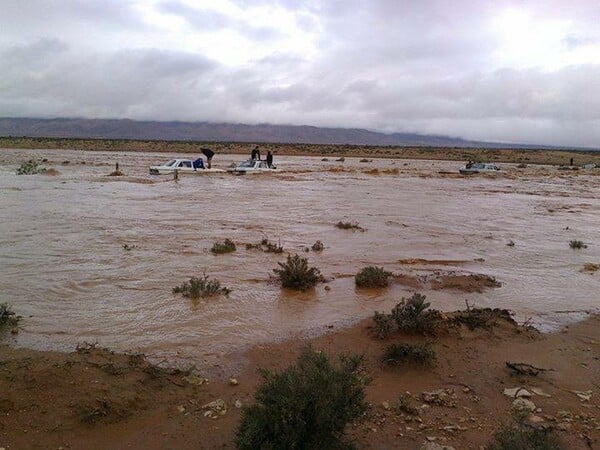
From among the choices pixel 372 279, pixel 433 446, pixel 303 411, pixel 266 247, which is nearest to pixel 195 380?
pixel 303 411

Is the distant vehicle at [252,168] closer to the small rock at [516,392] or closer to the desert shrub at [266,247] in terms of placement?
the desert shrub at [266,247]

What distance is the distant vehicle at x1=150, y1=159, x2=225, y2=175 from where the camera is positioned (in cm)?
3114

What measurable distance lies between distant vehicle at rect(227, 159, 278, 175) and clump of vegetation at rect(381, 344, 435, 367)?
1140 inches

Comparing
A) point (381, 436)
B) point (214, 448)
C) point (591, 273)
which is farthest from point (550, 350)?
point (591, 273)

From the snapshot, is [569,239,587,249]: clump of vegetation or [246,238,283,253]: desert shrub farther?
[569,239,587,249]: clump of vegetation

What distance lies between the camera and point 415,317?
6449 mm

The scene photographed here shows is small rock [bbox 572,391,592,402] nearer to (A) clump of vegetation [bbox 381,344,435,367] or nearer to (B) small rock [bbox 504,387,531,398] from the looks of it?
(B) small rock [bbox 504,387,531,398]

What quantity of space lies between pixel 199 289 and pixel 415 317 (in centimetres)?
352

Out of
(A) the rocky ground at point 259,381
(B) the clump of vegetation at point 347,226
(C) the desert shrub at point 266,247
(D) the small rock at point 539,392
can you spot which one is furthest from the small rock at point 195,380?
(B) the clump of vegetation at point 347,226

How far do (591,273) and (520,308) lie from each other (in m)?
3.66

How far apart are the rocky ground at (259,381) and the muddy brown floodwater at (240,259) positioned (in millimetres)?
617

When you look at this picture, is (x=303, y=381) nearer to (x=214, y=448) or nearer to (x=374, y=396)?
(x=214, y=448)

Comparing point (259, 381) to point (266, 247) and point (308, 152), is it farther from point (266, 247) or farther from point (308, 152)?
point (308, 152)

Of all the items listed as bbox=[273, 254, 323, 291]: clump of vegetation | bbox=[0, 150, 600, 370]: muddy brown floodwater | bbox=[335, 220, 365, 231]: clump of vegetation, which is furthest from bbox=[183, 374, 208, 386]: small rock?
bbox=[335, 220, 365, 231]: clump of vegetation
